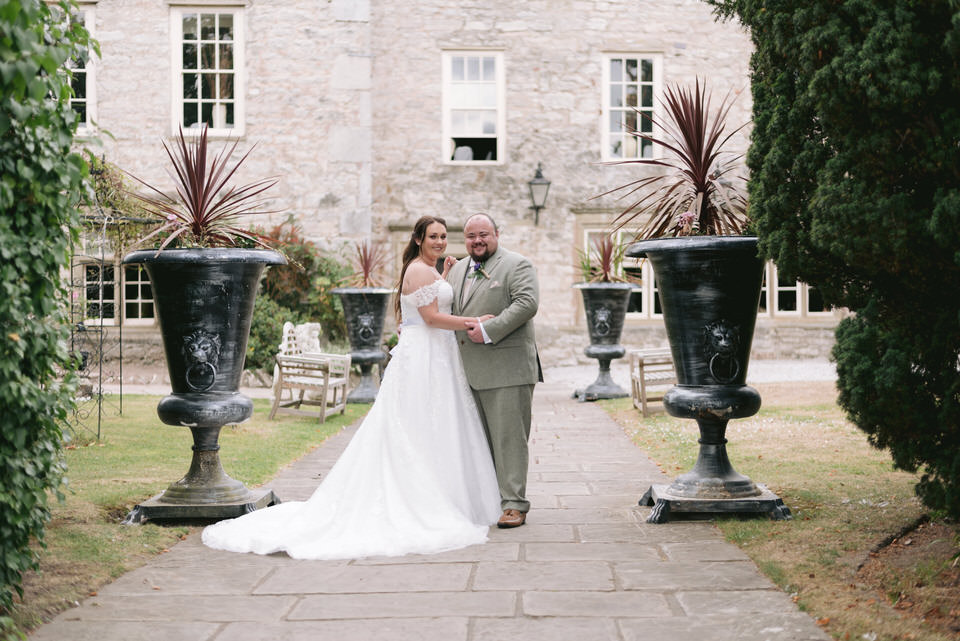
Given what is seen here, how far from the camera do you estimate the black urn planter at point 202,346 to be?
5168 mm

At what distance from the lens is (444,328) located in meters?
5.39

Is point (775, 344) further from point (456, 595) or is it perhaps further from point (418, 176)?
point (456, 595)

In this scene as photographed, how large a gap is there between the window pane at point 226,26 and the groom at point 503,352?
1219 cm

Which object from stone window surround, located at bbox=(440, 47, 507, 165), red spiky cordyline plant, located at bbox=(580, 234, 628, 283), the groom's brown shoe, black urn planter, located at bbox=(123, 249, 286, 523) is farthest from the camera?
stone window surround, located at bbox=(440, 47, 507, 165)

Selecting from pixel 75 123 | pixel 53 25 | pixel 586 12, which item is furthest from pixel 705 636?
pixel 586 12

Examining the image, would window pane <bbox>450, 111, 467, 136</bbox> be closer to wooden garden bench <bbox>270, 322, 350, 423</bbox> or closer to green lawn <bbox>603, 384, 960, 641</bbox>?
wooden garden bench <bbox>270, 322, 350, 423</bbox>

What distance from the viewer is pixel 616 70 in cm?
1745

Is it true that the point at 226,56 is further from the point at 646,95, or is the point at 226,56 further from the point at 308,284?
the point at 646,95

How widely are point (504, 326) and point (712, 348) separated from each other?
45.6 inches

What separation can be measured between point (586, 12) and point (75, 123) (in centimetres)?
1503

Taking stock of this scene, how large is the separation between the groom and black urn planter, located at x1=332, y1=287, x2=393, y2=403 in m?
6.07

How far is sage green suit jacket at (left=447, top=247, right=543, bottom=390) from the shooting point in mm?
5227

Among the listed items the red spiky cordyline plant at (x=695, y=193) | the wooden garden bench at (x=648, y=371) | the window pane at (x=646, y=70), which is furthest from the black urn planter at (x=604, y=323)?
the window pane at (x=646, y=70)

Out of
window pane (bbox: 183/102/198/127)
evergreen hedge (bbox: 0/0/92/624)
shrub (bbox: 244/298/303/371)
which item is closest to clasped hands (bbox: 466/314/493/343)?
evergreen hedge (bbox: 0/0/92/624)
